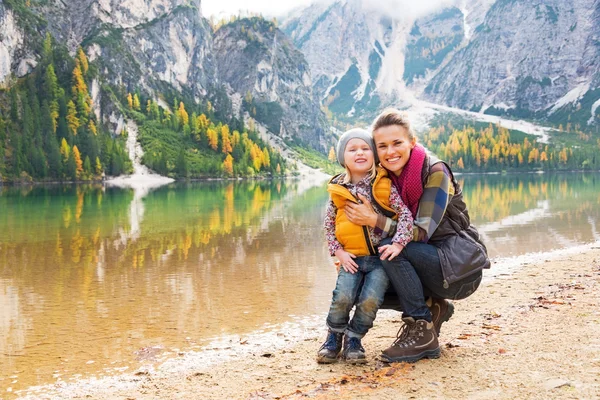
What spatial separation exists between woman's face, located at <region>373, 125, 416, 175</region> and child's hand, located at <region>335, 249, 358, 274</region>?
4.52 ft

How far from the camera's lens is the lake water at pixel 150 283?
33.7 feet

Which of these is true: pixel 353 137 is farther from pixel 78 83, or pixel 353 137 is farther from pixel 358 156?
pixel 78 83

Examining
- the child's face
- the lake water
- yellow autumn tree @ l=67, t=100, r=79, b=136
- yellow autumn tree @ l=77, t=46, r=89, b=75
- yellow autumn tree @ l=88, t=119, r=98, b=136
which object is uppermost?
yellow autumn tree @ l=77, t=46, r=89, b=75

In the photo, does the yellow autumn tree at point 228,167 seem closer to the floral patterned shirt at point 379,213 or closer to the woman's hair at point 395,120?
the floral patterned shirt at point 379,213

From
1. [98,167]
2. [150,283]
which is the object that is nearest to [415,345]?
[150,283]

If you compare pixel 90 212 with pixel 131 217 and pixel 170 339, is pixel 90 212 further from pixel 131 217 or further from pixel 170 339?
pixel 170 339

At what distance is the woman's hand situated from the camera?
7348 millimetres

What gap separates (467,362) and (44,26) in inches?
8058

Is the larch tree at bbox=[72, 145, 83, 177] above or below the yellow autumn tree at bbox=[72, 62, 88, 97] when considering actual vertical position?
below

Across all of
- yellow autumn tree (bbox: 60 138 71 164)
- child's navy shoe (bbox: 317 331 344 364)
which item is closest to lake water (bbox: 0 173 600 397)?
child's navy shoe (bbox: 317 331 344 364)

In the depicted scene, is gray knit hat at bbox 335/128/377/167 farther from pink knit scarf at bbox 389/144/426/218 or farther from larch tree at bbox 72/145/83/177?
larch tree at bbox 72/145/83/177

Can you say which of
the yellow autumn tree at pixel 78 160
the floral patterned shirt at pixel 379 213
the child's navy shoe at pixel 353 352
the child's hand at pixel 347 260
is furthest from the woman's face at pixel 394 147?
the yellow autumn tree at pixel 78 160

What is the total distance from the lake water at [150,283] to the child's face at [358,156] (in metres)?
5.15

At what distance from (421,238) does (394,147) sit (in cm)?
133
